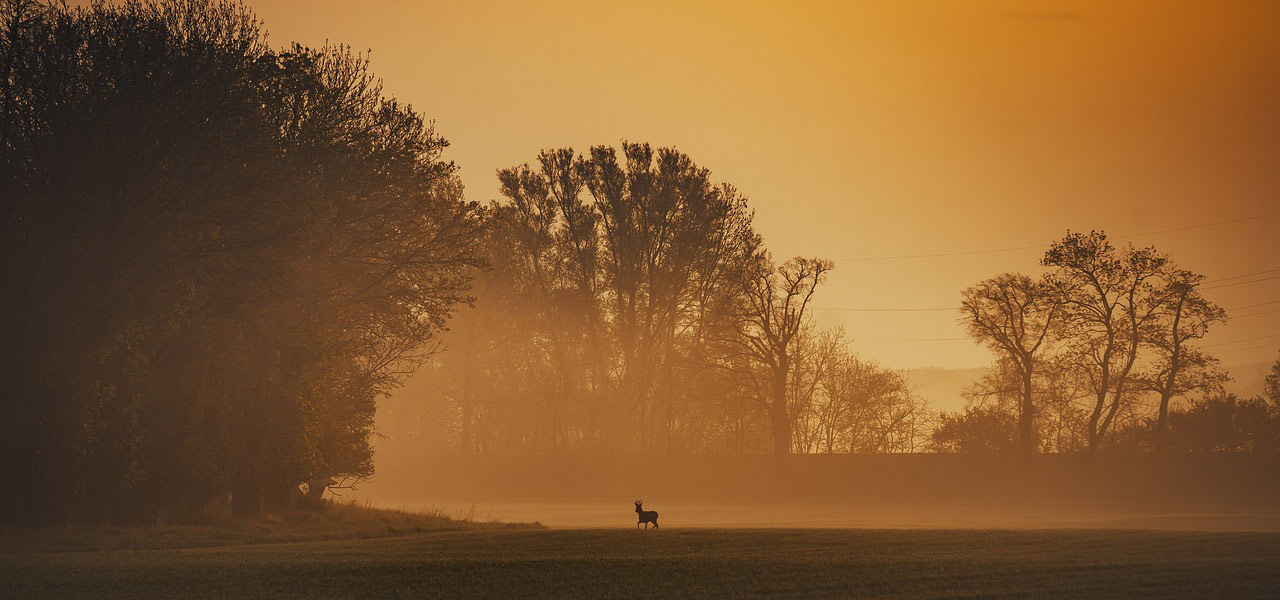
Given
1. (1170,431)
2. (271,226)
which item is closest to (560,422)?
(1170,431)

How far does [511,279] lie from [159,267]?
136ft

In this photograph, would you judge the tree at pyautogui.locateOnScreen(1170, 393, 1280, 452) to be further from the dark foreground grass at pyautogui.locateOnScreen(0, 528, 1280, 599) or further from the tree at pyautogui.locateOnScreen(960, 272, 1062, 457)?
the dark foreground grass at pyautogui.locateOnScreen(0, 528, 1280, 599)

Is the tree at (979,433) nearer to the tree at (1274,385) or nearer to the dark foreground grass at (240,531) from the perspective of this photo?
the tree at (1274,385)

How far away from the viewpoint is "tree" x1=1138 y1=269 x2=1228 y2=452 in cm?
5766

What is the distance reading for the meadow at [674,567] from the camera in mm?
18031

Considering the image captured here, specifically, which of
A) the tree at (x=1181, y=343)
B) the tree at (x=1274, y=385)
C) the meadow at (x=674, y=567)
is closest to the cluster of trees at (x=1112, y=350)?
the tree at (x=1181, y=343)

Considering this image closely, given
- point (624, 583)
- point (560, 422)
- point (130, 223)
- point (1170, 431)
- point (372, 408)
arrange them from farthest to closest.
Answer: point (560, 422) < point (1170, 431) < point (372, 408) < point (130, 223) < point (624, 583)

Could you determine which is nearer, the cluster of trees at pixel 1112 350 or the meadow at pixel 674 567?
the meadow at pixel 674 567

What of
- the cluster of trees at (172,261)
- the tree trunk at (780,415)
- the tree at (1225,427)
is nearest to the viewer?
the cluster of trees at (172,261)

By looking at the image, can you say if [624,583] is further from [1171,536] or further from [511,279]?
[511,279]

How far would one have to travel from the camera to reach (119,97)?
93.1ft

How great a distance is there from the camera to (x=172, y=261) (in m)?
29.3

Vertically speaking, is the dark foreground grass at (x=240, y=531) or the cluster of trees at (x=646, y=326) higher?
the cluster of trees at (x=646, y=326)

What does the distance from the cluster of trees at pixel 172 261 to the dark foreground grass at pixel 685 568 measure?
523cm
